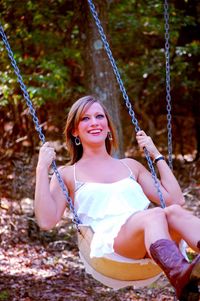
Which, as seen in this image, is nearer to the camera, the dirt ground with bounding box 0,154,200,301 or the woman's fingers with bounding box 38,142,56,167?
the woman's fingers with bounding box 38,142,56,167

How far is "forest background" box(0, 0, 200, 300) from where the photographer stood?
15.9 ft

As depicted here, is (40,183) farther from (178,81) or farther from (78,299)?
(178,81)

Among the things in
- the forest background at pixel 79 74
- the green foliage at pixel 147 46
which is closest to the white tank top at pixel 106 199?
the forest background at pixel 79 74

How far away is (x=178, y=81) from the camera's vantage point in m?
7.22

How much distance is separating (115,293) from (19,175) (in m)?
1.68

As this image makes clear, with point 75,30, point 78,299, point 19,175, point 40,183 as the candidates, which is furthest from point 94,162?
point 75,30

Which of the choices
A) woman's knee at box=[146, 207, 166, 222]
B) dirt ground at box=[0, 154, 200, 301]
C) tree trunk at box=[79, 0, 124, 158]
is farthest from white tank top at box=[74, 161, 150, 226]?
tree trunk at box=[79, 0, 124, 158]

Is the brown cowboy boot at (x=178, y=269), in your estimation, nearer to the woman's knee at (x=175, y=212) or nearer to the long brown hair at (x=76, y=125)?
the woman's knee at (x=175, y=212)

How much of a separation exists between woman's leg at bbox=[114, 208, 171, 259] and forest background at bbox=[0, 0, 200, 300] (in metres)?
1.66

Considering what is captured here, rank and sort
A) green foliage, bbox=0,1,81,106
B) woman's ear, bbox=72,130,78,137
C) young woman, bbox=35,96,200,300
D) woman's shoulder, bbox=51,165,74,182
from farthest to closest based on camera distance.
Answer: green foliage, bbox=0,1,81,106 < woman's ear, bbox=72,130,78,137 < woman's shoulder, bbox=51,165,74,182 < young woman, bbox=35,96,200,300

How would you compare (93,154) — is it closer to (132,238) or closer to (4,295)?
(132,238)

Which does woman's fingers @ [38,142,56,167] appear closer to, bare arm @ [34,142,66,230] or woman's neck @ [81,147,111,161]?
bare arm @ [34,142,66,230]

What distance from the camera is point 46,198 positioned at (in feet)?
8.75

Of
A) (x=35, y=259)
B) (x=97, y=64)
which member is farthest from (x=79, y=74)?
(x=35, y=259)
